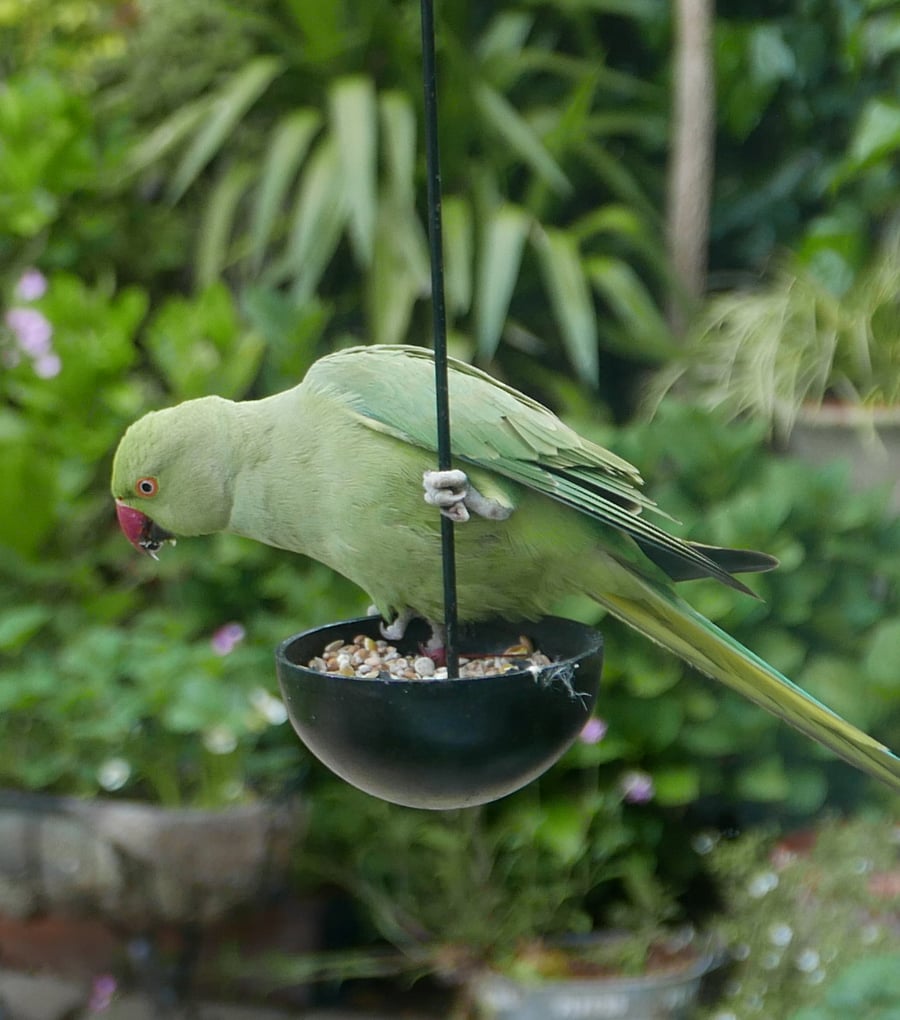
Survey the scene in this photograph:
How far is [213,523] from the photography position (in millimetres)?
1080

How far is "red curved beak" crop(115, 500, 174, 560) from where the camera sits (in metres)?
1.06

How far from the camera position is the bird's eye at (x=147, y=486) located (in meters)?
1.03

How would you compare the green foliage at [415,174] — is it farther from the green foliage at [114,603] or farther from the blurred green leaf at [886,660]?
the blurred green leaf at [886,660]

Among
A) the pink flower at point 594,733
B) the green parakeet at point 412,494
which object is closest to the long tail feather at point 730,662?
the green parakeet at point 412,494

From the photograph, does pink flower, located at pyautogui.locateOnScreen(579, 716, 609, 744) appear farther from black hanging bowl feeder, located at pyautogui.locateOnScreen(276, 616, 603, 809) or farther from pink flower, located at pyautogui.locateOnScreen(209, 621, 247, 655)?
black hanging bowl feeder, located at pyautogui.locateOnScreen(276, 616, 603, 809)

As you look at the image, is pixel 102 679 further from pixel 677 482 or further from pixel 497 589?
pixel 497 589

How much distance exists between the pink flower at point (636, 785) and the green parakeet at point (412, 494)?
1.06 metres

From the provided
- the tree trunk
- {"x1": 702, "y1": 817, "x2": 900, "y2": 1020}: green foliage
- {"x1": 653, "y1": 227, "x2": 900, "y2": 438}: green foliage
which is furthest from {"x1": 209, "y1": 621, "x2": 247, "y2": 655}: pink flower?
the tree trunk

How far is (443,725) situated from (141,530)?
312 mm

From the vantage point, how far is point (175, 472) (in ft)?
3.39

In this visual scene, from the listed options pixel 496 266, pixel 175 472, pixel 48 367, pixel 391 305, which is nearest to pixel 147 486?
pixel 175 472

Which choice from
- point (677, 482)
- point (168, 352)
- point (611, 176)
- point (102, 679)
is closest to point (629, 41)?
point (611, 176)

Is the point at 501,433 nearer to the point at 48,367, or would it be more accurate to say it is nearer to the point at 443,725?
the point at 443,725

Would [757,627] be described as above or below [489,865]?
above
